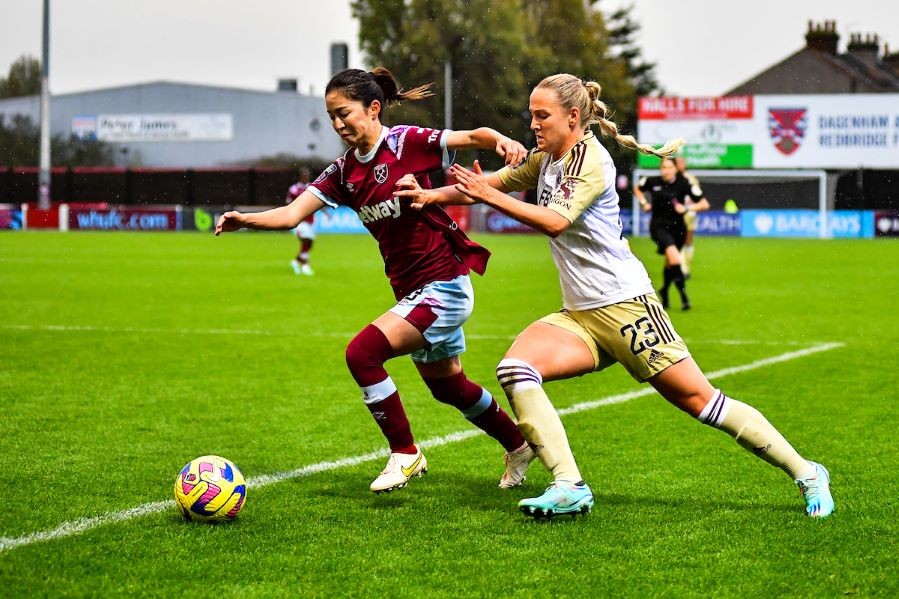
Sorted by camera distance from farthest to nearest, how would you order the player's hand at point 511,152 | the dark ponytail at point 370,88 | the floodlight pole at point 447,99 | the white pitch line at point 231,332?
the floodlight pole at point 447,99 < the white pitch line at point 231,332 < the dark ponytail at point 370,88 < the player's hand at point 511,152

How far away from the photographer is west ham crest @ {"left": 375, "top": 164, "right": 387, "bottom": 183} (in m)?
5.81

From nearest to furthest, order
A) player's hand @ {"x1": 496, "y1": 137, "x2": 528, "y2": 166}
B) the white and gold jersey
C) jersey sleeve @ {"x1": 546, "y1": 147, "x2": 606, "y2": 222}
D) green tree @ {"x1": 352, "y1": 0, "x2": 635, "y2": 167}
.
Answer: jersey sleeve @ {"x1": 546, "y1": 147, "x2": 606, "y2": 222} < the white and gold jersey < player's hand @ {"x1": 496, "y1": 137, "x2": 528, "y2": 166} < green tree @ {"x1": 352, "y1": 0, "x2": 635, "y2": 167}

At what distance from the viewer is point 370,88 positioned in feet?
19.0

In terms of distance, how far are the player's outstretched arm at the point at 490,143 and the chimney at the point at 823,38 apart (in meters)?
67.2

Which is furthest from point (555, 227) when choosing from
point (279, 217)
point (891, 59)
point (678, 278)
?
point (891, 59)

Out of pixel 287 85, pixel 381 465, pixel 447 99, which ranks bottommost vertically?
pixel 381 465

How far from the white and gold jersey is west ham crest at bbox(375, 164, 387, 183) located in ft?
2.60

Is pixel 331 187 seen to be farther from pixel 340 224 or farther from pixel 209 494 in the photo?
pixel 340 224

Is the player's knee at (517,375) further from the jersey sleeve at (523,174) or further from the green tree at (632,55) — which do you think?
the green tree at (632,55)

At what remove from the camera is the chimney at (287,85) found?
67.8 m

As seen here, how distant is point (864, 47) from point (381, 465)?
73234mm

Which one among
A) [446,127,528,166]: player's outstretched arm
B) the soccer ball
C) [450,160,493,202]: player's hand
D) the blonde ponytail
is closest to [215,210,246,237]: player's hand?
[446,127,528,166]: player's outstretched arm

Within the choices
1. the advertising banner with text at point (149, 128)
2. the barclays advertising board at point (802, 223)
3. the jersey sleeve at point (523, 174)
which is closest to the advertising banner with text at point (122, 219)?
the advertising banner with text at point (149, 128)

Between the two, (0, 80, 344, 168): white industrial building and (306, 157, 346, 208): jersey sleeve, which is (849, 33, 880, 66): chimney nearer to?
(0, 80, 344, 168): white industrial building
